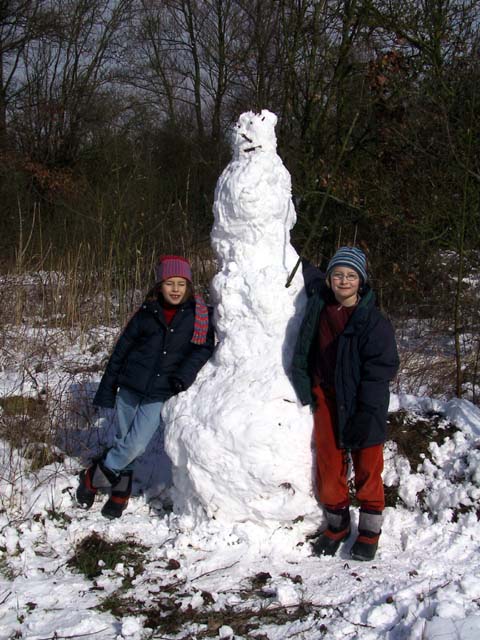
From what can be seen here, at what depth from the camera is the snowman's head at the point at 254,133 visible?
10.5ft

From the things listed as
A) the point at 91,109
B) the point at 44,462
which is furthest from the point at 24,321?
the point at 91,109

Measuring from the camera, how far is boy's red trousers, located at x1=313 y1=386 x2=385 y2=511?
9.93ft

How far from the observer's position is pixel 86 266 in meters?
7.68

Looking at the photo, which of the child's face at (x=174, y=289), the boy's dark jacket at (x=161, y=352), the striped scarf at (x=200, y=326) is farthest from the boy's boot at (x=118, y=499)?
the child's face at (x=174, y=289)

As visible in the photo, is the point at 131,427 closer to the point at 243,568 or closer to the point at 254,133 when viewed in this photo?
the point at 243,568

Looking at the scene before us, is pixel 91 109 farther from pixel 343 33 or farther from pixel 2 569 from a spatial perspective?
pixel 2 569

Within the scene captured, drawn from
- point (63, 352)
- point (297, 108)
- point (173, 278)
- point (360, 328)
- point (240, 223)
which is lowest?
point (63, 352)

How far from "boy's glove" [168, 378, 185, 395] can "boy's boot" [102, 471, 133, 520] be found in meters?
0.64

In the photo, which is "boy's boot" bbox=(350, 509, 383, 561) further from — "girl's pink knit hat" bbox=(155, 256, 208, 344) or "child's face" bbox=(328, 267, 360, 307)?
"girl's pink knit hat" bbox=(155, 256, 208, 344)

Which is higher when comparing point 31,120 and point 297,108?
point 31,120

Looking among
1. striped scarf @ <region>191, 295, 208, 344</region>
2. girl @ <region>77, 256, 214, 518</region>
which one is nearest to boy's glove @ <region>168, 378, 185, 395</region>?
girl @ <region>77, 256, 214, 518</region>

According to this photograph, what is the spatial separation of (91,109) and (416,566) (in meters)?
13.3

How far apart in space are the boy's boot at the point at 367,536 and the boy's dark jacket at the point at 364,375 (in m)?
0.36

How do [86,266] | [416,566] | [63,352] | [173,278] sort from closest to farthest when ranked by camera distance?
[416,566] → [173,278] → [63,352] → [86,266]
